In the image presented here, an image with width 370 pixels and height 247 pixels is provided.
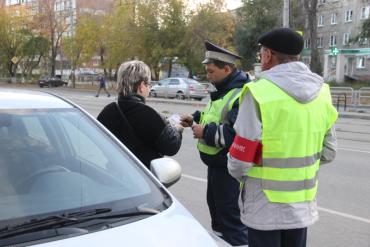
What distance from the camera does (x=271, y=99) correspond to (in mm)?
2596

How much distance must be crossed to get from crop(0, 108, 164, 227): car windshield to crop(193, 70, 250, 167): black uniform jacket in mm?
859

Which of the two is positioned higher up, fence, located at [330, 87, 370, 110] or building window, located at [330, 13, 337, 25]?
building window, located at [330, 13, 337, 25]

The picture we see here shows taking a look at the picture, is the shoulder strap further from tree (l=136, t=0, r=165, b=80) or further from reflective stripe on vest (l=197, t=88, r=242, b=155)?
tree (l=136, t=0, r=165, b=80)

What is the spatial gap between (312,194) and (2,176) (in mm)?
1676

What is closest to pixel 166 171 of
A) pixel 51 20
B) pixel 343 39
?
pixel 51 20

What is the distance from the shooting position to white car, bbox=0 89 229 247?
7.03 feet

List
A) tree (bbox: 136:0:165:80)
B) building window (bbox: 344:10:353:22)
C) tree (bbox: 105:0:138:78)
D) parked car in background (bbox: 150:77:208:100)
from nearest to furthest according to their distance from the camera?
parked car in background (bbox: 150:77:208:100) → tree (bbox: 136:0:165:80) → tree (bbox: 105:0:138:78) → building window (bbox: 344:10:353:22)

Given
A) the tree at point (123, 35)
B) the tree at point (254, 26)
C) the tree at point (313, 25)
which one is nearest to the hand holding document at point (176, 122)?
the tree at point (313, 25)

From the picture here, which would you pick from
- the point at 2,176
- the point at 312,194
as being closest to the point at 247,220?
the point at 312,194

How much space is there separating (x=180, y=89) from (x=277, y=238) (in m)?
28.8

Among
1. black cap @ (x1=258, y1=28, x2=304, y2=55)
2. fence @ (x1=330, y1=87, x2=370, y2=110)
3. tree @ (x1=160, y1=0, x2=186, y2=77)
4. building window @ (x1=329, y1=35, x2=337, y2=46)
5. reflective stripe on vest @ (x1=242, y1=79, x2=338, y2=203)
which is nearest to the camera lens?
reflective stripe on vest @ (x1=242, y1=79, x2=338, y2=203)

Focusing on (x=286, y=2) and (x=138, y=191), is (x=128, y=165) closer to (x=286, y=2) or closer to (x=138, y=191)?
(x=138, y=191)

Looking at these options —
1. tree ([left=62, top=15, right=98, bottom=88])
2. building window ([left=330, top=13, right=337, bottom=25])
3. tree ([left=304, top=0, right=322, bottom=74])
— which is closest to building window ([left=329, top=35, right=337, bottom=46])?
building window ([left=330, top=13, right=337, bottom=25])

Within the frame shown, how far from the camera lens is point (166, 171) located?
9.64 feet
